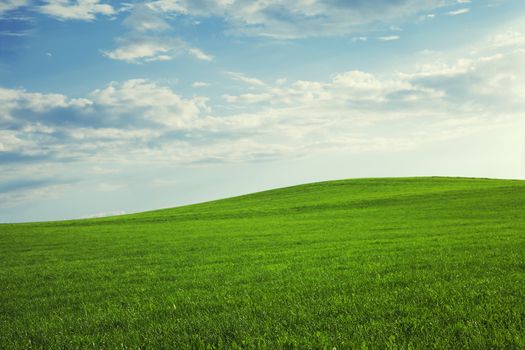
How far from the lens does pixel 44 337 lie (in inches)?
343

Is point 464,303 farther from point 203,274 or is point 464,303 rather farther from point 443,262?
point 203,274

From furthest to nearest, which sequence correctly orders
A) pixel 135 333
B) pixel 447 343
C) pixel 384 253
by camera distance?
pixel 384 253 < pixel 135 333 < pixel 447 343

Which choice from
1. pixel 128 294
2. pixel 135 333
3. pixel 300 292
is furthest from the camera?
pixel 128 294

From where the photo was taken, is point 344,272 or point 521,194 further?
point 521,194

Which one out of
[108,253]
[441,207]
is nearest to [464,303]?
[108,253]

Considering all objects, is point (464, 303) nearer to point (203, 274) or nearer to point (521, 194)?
point (203, 274)

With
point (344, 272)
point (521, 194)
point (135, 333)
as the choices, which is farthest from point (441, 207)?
point (135, 333)

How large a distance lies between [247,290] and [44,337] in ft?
17.8

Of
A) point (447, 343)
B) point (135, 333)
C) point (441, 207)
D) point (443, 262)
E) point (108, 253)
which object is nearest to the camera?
point (447, 343)

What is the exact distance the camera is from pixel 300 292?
10.9 metres

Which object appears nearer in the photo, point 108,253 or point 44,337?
point 44,337

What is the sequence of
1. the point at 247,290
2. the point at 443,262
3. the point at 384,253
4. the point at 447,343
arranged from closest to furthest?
the point at 447,343 → the point at 247,290 → the point at 443,262 → the point at 384,253

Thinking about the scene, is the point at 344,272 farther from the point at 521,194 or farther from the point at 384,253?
the point at 521,194

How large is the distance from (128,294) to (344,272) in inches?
293
